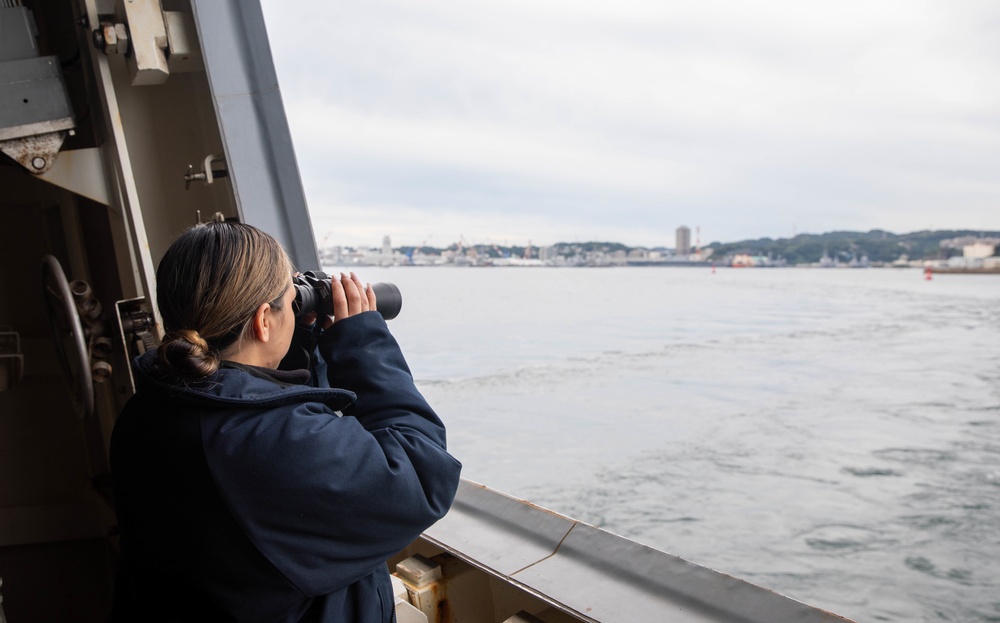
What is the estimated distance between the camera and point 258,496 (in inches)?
25.2

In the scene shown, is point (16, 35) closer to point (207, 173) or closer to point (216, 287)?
point (207, 173)

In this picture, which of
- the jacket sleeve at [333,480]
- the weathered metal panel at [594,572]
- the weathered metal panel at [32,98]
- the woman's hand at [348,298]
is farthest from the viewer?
the weathered metal panel at [32,98]

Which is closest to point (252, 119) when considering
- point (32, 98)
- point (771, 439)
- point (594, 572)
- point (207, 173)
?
point (207, 173)

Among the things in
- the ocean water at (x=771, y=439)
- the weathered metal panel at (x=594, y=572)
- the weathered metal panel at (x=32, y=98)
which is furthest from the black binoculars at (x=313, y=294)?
the ocean water at (x=771, y=439)

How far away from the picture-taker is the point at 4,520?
88.1 inches

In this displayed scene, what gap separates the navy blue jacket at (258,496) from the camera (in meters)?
0.64

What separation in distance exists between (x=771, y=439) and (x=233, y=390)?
47.3ft

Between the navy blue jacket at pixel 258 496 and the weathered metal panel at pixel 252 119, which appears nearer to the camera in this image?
the navy blue jacket at pixel 258 496

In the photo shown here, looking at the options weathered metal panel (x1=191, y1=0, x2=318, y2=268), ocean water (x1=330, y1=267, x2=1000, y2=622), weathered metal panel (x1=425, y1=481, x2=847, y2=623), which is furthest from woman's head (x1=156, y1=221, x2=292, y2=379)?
ocean water (x1=330, y1=267, x2=1000, y2=622)

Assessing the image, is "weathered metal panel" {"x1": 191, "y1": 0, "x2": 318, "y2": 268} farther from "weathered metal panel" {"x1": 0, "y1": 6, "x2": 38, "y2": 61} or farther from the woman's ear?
the woman's ear

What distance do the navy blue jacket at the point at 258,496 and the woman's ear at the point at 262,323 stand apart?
1.5 inches

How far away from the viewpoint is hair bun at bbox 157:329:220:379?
657mm

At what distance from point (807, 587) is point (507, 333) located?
15660 mm

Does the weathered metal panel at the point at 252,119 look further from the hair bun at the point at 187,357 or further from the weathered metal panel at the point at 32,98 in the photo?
the hair bun at the point at 187,357
